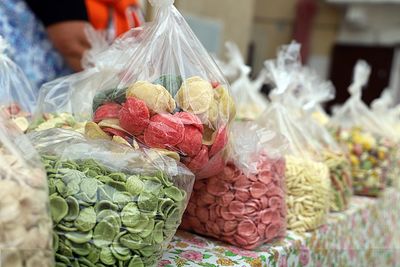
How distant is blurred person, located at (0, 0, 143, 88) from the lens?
110 cm

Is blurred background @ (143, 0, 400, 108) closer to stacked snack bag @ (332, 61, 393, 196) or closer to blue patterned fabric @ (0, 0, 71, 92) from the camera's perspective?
stacked snack bag @ (332, 61, 393, 196)

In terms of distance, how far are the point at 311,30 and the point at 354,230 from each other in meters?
5.18

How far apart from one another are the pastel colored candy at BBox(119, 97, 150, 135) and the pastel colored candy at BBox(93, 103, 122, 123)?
0.01 meters

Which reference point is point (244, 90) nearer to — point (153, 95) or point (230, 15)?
point (153, 95)

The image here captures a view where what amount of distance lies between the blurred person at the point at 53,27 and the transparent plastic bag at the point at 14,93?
11.4 inches

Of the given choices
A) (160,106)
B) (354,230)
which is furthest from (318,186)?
(160,106)

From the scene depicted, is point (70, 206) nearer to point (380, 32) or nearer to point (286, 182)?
point (286, 182)

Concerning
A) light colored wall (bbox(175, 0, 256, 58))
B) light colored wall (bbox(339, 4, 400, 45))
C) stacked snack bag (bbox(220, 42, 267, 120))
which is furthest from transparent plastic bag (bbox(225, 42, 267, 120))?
light colored wall (bbox(339, 4, 400, 45))

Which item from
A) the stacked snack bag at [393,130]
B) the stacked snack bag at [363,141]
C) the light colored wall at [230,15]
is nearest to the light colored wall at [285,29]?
the light colored wall at [230,15]

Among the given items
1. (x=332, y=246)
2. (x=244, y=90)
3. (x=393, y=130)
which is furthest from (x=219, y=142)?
(x=393, y=130)

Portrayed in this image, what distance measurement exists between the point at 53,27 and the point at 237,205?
74cm

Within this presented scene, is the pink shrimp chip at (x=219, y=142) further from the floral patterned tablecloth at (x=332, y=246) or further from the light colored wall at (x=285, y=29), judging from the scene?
the light colored wall at (x=285, y=29)

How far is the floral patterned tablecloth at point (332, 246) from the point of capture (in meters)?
0.62

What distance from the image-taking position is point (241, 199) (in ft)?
2.10
